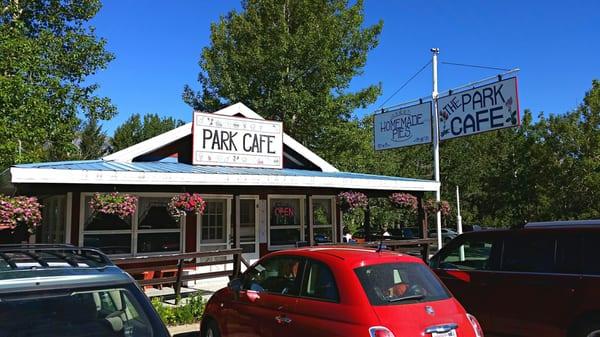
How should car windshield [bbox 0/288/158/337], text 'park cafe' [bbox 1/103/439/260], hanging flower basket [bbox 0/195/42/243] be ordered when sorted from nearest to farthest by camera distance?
car windshield [bbox 0/288/158/337] → hanging flower basket [bbox 0/195/42/243] → text 'park cafe' [bbox 1/103/439/260]

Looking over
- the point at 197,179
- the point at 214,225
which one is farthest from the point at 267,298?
the point at 214,225

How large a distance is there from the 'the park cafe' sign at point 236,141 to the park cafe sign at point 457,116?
5.77 meters

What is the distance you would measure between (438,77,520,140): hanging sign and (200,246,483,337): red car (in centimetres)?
1143

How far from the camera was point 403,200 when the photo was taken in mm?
14328

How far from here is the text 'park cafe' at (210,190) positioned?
11266 mm

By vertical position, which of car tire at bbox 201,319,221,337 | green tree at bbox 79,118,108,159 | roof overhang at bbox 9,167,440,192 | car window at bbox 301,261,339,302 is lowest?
car tire at bbox 201,319,221,337

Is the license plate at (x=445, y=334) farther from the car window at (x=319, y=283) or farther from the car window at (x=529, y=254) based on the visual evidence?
the car window at (x=529, y=254)

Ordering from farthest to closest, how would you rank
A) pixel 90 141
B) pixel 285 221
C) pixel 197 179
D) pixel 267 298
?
pixel 90 141
pixel 285 221
pixel 197 179
pixel 267 298

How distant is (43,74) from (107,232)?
790 cm

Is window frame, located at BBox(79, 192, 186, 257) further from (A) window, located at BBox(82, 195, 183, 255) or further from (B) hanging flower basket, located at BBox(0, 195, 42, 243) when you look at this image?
(B) hanging flower basket, located at BBox(0, 195, 42, 243)

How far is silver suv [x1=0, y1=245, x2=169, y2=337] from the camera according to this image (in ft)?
8.98

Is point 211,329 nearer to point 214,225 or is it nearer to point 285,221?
point 214,225

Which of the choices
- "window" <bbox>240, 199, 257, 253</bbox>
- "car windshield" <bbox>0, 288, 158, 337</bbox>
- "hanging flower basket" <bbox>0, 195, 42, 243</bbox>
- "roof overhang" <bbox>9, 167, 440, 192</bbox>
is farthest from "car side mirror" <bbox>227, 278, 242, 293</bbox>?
"window" <bbox>240, 199, 257, 253</bbox>

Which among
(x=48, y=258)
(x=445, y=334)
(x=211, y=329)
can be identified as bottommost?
(x=211, y=329)
